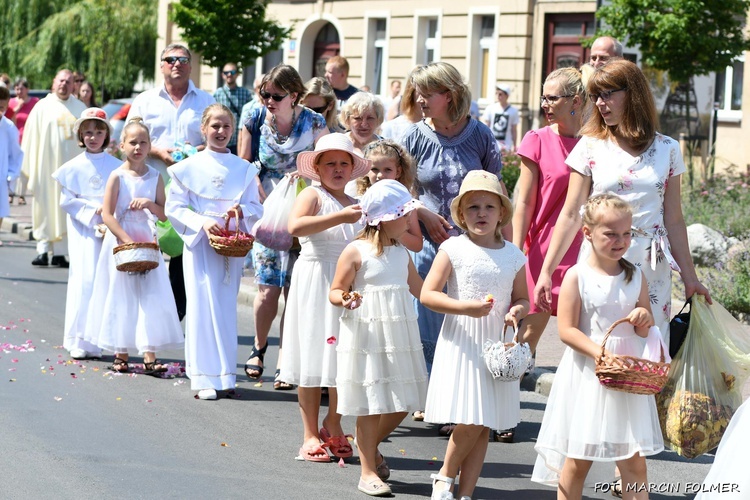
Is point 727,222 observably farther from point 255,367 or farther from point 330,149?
point 330,149

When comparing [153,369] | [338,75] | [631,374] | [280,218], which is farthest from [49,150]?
[631,374]

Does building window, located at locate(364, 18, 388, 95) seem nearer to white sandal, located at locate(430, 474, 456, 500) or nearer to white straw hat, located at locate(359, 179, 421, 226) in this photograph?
white straw hat, located at locate(359, 179, 421, 226)

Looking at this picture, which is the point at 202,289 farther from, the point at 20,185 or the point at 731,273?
the point at 20,185

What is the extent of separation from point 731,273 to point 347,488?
7.26 metres

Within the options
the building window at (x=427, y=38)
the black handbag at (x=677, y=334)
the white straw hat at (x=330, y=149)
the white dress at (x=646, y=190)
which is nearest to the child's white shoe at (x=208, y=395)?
the white straw hat at (x=330, y=149)

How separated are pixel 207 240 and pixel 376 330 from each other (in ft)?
7.79

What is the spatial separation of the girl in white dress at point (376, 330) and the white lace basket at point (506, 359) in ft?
2.06

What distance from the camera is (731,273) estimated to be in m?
12.9

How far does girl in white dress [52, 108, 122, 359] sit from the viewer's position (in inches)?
393

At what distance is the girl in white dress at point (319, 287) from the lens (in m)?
7.16

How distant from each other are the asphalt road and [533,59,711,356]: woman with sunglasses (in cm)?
120

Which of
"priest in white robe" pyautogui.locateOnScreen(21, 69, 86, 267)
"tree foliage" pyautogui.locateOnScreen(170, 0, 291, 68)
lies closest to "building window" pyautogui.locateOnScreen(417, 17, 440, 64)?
"tree foliage" pyautogui.locateOnScreen(170, 0, 291, 68)

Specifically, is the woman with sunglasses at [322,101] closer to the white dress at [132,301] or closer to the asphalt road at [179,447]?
the white dress at [132,301]

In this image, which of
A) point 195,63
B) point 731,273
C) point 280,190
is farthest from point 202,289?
point 195,63
